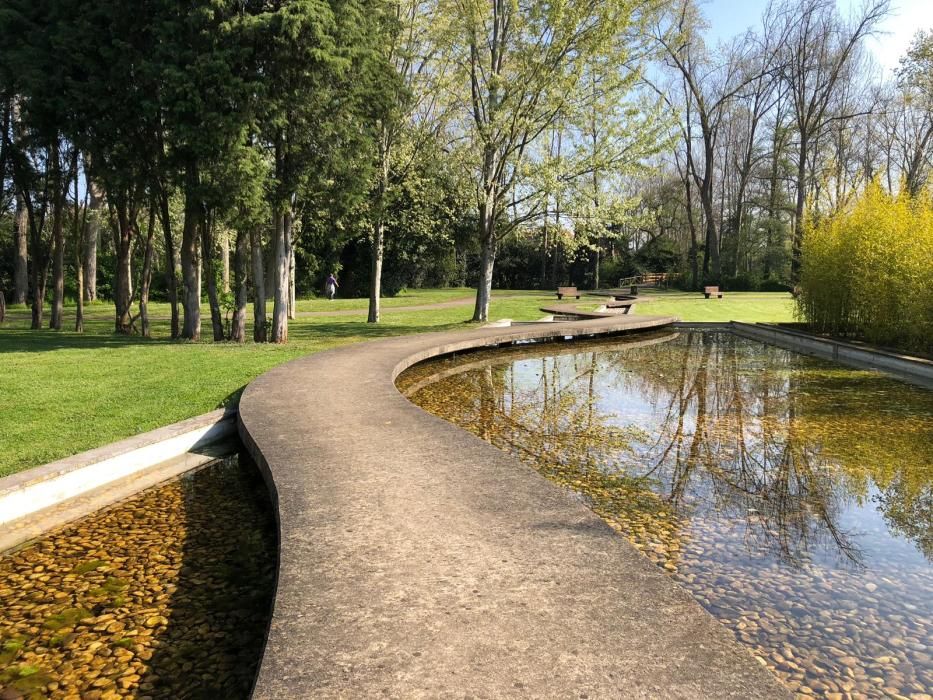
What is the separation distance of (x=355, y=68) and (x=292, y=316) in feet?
33.0

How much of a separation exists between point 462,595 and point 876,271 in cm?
1329

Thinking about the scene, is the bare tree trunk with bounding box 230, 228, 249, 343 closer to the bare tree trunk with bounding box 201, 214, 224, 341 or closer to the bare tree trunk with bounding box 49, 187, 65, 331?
the bare tree trunk with bounding box 201, 214, 224, 341

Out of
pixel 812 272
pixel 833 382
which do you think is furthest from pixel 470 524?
pixel 812 272

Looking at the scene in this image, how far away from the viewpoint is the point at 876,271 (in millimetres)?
12711

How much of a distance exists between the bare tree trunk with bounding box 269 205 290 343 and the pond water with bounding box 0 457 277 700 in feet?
29.6

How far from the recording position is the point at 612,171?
16.7m

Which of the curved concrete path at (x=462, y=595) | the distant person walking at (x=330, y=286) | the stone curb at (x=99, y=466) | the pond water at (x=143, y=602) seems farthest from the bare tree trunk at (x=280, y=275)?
the distant person walking at (x=330, y=286)

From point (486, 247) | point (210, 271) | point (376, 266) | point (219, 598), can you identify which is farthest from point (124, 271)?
point (219, 598)

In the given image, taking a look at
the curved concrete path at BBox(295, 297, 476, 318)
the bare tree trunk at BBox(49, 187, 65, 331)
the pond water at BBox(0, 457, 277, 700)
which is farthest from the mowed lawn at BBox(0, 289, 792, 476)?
the curved concrete path at BBox(295, 297, 476, 318)

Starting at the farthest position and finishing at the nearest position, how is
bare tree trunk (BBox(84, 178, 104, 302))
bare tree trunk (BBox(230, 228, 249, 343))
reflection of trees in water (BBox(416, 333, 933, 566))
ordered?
bare tree trunk (BBox(84, 178, 104, 302))
bare tree trunk (BBox(230, 228, 249, 343))
reflection of trees in water (BBox(416, 333, 933, 566))

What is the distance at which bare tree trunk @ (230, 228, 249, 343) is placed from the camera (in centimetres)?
1316

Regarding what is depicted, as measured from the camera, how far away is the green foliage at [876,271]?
11.6 meters

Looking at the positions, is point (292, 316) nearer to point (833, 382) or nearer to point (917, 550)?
point (833, 382)

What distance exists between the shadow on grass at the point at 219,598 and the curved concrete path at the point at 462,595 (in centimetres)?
37
